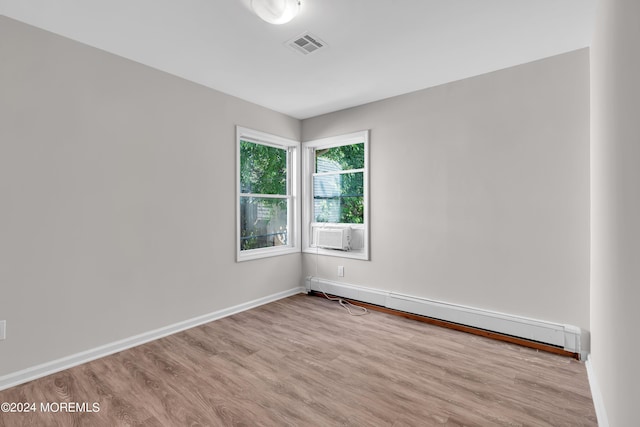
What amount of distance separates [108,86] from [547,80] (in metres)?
3.63

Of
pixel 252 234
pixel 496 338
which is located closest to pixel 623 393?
pixel 496 338

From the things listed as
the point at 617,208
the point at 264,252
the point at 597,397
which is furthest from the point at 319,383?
the point at 264,252

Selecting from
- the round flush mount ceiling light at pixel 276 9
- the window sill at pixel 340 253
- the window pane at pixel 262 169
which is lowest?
the window sill at pixel 340 253

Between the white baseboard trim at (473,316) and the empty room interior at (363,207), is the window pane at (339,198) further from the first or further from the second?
the white baseboard trim at (473,316)

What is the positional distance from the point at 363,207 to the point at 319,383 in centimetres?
219

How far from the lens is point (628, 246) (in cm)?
121

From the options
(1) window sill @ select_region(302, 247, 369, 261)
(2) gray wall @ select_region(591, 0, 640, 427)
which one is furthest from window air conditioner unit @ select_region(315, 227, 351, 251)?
(2) gray wall @ select_region(591, 0, 640, 427)

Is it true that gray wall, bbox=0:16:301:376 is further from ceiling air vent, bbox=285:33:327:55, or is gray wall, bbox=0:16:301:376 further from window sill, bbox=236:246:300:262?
ceiling air vent, bbox=285:33:327:55

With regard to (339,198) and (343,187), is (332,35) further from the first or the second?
(339,198)

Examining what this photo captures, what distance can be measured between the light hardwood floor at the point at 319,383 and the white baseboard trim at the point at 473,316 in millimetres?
129

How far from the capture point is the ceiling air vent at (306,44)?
2.33 m

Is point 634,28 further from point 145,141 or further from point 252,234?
point 252,234

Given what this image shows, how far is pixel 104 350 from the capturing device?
8.16 feet

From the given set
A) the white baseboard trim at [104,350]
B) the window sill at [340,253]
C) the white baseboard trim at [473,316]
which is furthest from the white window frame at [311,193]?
the white baseboard trim at [104,350]
